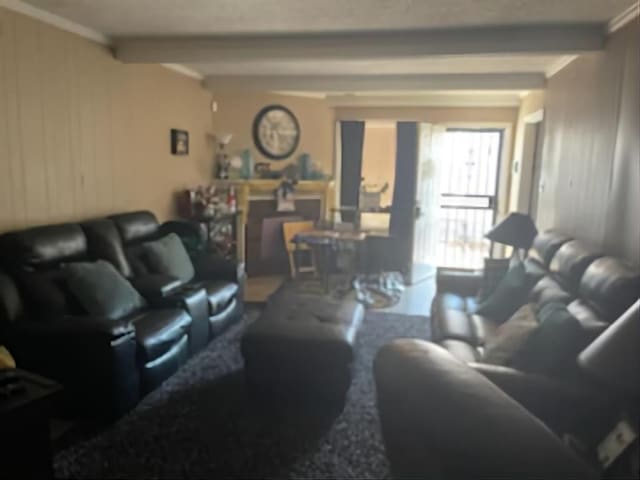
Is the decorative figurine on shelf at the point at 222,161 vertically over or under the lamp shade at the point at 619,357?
over

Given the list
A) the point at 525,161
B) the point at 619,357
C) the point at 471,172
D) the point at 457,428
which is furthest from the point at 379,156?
the point at 457,428

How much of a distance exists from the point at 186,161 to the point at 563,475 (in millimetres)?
4932

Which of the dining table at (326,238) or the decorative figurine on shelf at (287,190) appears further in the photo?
the decorative figurine on shelf at (287,190)

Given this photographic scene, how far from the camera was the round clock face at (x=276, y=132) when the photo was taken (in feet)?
20.3

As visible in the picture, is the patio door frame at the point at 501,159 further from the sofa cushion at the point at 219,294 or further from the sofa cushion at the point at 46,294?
the sofa cushion at the point at 46,294

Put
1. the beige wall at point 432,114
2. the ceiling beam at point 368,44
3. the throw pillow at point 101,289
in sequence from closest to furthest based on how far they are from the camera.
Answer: the throw pillow at point 101,289 < the ceiling beam at point 368,44 < the beige wall at point 432,114

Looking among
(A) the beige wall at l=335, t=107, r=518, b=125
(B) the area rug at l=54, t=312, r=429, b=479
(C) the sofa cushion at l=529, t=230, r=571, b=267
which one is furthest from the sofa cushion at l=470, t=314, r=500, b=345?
(A) the beige wall at l=335, t=107, r=518, b=125

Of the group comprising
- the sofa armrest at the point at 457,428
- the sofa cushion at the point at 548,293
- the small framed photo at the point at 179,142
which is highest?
the small framed photo at the point at 179,142

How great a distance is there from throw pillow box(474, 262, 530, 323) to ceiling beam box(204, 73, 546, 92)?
7.51 feet

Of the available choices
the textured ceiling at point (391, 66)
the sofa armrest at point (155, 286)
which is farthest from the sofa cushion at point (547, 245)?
the sofa armrest at point (155, 286)

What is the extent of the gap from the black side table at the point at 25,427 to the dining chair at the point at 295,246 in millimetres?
4281

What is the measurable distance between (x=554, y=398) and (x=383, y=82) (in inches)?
150

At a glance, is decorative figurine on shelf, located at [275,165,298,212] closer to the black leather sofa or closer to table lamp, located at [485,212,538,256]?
the black leather sofa

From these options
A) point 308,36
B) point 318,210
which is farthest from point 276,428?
point 318,210
